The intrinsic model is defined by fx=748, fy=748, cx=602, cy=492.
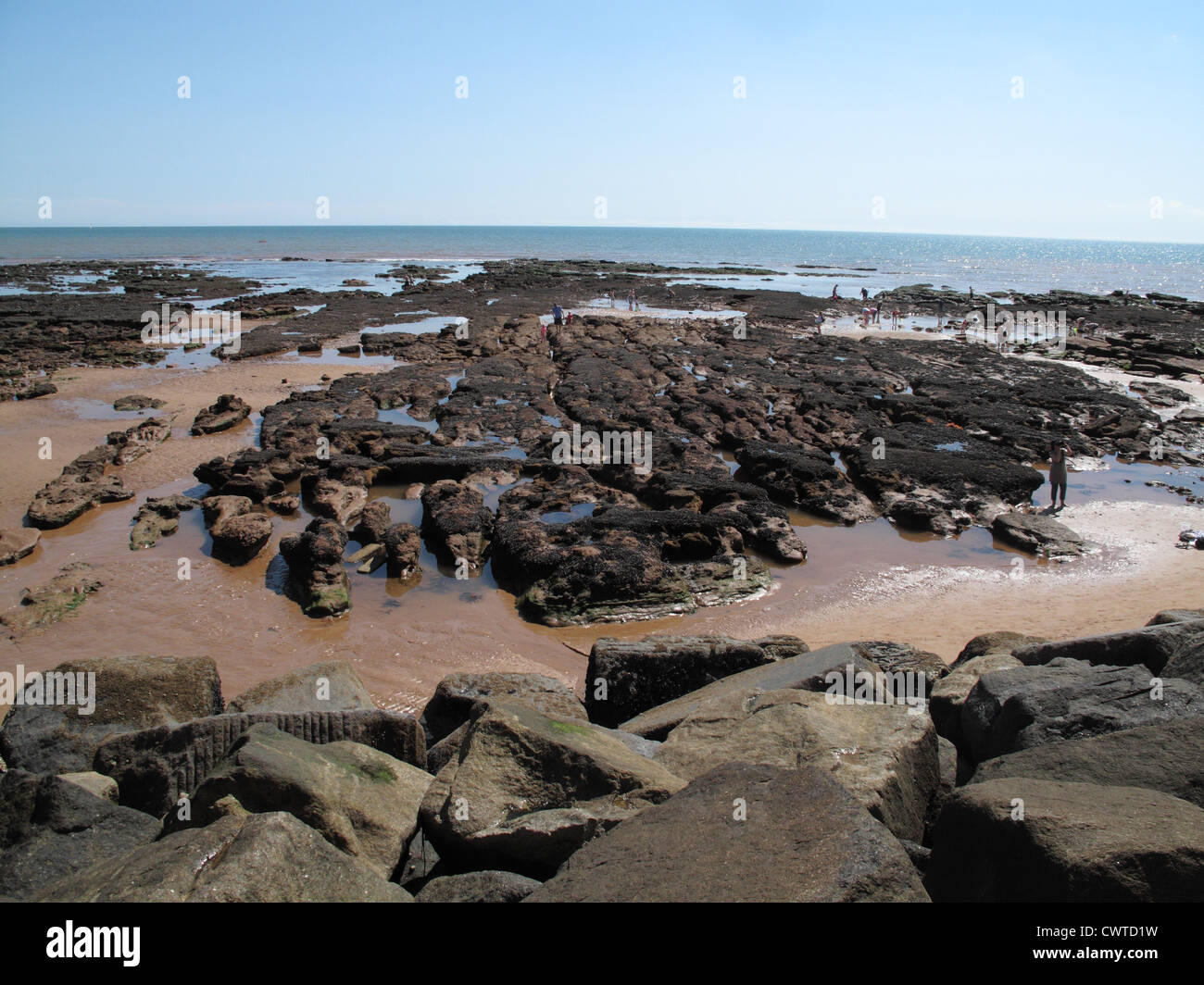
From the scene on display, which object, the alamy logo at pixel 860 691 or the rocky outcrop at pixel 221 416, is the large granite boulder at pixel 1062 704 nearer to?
the alamy logo at pixel 860 691

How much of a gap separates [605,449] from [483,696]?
425 inches

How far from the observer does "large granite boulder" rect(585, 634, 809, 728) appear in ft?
24.9

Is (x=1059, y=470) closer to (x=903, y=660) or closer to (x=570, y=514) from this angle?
(x=903, y=660)

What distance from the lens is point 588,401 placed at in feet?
71.9

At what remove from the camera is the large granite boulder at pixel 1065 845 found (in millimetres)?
3193

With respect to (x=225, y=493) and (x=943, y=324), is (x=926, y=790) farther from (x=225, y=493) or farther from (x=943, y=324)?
(x=943, y=324)

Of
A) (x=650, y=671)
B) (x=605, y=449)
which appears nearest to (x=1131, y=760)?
(x=650, y=671)

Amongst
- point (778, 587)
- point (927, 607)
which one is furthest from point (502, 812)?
point (927, 607)

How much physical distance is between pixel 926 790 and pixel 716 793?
6.47 ft

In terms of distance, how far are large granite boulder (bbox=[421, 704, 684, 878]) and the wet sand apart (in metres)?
3.71

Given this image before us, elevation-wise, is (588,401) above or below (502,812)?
above
